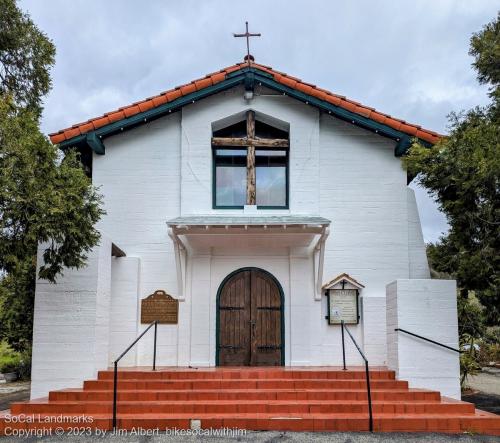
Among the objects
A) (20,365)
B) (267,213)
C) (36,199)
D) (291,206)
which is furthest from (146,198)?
(20,365)

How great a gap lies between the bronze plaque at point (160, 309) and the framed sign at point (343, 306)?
10.5ft

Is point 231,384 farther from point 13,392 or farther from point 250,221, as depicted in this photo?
point 13,392

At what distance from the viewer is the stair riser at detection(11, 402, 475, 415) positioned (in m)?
8.20

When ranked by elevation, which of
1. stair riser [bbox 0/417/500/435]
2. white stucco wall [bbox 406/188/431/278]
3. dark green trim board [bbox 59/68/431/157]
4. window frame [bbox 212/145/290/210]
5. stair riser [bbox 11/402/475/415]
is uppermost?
dark green trim board [bbox 59/68/431/157]

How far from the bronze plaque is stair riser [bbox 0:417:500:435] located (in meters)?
3.54

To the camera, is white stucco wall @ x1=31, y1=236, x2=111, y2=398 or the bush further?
the bush

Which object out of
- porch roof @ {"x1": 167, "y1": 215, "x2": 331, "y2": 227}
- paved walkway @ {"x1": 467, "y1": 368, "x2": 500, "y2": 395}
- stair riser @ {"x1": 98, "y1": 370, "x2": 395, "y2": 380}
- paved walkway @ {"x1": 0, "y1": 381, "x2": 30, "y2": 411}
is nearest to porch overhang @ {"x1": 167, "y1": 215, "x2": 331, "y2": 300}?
porch roof @ {"x1": 167, "y1": 215, "x2": 331, "y2": 227}

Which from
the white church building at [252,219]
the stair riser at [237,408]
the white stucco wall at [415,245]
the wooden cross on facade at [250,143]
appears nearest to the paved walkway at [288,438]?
the stair riser at [237,408]

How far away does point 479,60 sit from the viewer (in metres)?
9.98

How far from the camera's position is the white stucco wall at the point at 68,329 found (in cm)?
934

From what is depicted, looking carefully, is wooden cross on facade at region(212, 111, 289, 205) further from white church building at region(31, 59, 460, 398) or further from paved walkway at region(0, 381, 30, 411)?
paved walkway at region(0, 381, 30, 411)

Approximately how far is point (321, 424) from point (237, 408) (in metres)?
1.27

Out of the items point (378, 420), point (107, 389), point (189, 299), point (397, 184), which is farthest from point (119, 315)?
point (397, 184)

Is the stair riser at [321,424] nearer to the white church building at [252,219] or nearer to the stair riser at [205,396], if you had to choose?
the stair riser at [205,396]
